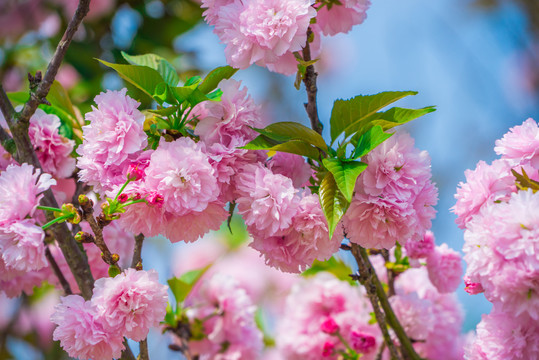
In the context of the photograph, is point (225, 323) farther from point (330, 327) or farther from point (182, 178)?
point (182, 178)

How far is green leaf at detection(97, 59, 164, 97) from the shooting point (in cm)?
103

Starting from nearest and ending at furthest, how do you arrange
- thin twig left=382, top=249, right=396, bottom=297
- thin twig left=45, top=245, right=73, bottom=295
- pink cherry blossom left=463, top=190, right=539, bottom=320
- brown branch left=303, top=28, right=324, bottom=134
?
pink cherry blossom left=463, top=190, right=539, bottom=320 < brown branch left=303, top=28, right=324, bottom=134 < thin twig left=45, top=245, right=73, bottom=295 < thin twig left=382, top=249, right=396, bottom=297

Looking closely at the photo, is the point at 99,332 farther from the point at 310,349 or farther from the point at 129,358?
the point at 310,349

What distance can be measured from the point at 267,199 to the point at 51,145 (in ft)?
1.92

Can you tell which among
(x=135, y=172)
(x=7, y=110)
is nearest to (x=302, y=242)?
(x=135, y=172)

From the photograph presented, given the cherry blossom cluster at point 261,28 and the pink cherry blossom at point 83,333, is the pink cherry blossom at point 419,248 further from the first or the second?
the pink cherry blossom at point 83,333

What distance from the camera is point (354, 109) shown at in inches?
41.1

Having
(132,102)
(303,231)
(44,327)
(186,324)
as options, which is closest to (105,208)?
(132,102)

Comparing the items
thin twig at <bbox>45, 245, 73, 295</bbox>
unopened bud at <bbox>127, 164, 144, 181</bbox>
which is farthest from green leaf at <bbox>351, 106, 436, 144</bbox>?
thin twig at <bbox>45, 245, 73, 295</bbox>

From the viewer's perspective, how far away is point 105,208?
0.96 metres

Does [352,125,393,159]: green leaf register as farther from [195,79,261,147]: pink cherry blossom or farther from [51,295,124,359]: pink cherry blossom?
[51,295,124,359]: pink cherry blossom

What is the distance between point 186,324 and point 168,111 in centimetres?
72

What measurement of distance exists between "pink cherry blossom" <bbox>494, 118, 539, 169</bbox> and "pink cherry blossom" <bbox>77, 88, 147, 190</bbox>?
2.09 ft

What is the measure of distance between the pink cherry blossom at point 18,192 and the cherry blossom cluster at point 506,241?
724 mm
